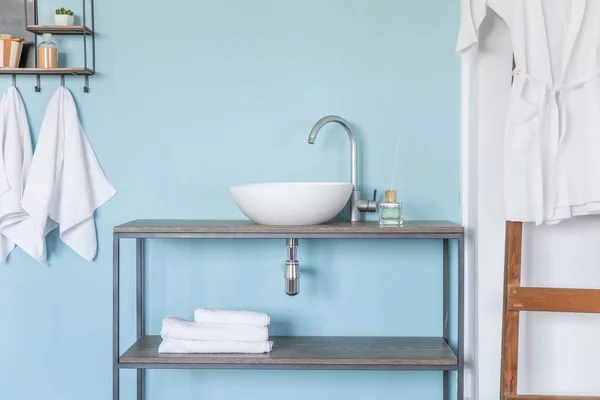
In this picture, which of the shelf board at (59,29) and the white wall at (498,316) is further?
the shelf board at (59,29)

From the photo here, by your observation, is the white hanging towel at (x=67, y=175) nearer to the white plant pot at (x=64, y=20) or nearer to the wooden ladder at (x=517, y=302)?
the white plant pot at (x=64, y=20)

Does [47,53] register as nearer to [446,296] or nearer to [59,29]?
[59,29]

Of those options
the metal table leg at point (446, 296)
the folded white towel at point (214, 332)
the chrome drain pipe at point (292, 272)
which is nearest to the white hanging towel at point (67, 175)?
the folded white towel at point (214, 332)

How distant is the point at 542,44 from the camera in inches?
77.3

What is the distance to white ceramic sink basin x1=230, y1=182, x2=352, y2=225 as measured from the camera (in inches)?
81.1

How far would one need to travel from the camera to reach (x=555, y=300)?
198cm

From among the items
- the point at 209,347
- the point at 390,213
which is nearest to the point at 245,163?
the point at 390,213

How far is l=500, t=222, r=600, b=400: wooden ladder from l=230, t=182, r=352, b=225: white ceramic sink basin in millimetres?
535

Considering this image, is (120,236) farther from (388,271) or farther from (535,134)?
(535,134)

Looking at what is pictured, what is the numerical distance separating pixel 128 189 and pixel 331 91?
32.3 inches

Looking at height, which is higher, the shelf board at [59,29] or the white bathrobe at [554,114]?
the shelf board at [59,29]

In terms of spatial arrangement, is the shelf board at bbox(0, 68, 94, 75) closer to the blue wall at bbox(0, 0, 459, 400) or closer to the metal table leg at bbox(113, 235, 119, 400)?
the blue wall at bbox(0, 0, 459, 400)

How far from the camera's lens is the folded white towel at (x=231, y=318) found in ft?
7.23

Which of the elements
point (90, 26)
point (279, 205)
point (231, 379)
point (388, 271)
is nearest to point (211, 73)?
point (90, 26)
